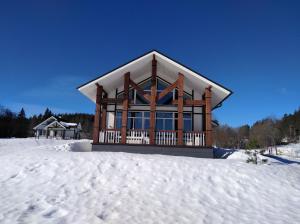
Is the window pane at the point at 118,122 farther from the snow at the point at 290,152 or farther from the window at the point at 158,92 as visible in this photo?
the snow at the point at 290,152

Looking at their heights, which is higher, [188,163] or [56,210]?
[188,163]

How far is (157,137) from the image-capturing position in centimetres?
1521

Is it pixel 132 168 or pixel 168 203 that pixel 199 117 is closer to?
pixel 132 168

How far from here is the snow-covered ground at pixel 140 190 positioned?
20.0ft

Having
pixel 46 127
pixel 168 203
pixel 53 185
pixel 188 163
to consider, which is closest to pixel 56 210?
pixel 53 185

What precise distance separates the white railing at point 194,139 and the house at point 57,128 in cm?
4562

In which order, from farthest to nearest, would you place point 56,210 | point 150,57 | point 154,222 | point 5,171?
point 150,57 → point 5,171 → point 56,210 → point 154,222

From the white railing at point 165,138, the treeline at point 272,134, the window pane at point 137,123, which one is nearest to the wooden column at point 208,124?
the white railing at point 165,138

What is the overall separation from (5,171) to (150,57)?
9.78m

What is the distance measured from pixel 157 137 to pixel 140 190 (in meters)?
7.54

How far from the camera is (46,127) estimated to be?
5547 cm

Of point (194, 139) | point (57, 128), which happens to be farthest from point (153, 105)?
point (57, 128)

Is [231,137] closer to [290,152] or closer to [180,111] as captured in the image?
[290,152]

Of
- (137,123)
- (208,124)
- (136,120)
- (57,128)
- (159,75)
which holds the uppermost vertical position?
(159,75)
